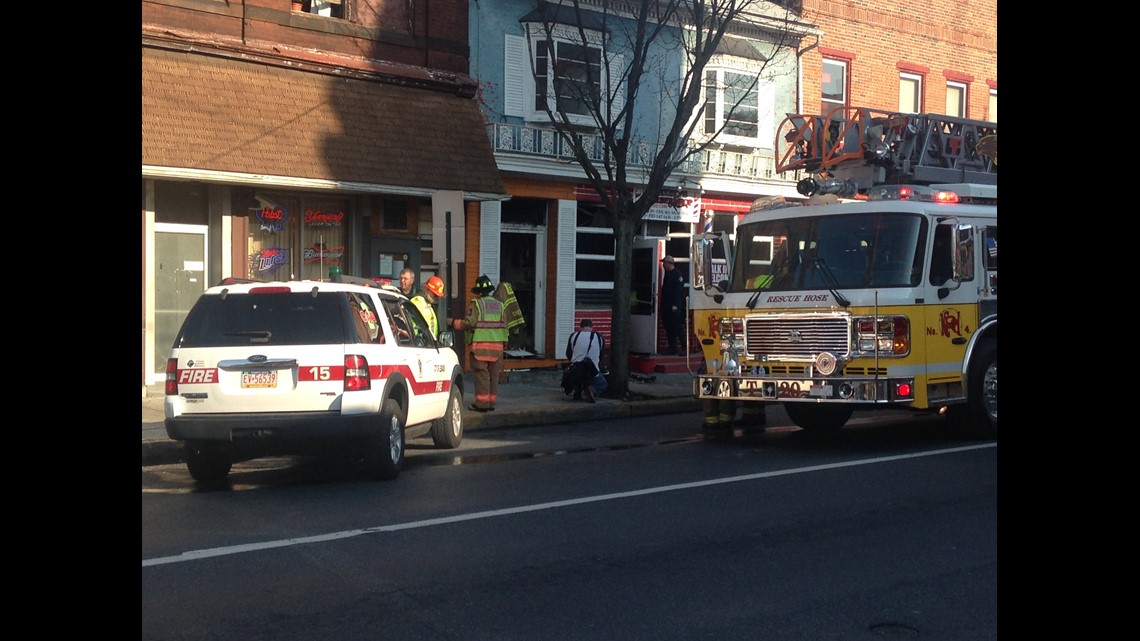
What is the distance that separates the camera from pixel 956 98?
89.2 ft

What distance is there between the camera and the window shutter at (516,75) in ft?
64.7

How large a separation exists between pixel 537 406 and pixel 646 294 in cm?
625

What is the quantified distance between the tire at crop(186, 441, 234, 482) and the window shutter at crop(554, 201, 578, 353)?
1055 cm

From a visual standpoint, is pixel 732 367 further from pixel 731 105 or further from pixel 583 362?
pixel 731 105

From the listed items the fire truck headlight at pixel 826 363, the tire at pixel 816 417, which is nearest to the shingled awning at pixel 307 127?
the tire at pixel 816 417

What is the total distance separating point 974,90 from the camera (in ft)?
89.8

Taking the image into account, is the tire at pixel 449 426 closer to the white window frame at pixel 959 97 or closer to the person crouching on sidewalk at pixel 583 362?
the person crouching on sidewalk at pixel 583 362

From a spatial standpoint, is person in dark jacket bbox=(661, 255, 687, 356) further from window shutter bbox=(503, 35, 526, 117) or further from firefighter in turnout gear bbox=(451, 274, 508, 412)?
firefighter in turnout gear bbox=(451, 274, 508, 412)

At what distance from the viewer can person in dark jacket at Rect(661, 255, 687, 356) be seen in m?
21.3
